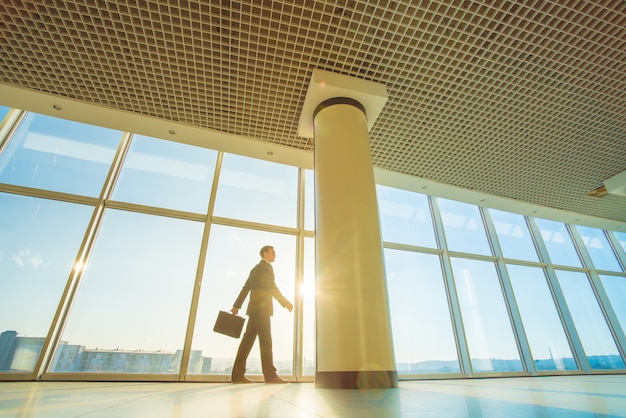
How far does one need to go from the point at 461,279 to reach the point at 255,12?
4.76 metres

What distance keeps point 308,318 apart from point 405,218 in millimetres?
2536

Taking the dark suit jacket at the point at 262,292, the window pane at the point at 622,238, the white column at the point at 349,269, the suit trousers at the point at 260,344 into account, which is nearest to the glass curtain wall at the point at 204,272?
the suit trousers at the point at 260,344

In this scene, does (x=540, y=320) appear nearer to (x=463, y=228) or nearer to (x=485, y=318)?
(x=485, y=318)

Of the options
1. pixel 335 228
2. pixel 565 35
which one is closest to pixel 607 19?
pixel 565 35

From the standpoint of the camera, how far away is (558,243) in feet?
20.4

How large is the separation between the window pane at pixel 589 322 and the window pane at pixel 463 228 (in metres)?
1.84

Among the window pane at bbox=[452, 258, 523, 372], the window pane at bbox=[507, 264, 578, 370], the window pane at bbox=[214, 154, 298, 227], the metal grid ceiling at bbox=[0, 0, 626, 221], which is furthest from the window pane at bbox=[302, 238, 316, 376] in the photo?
the window pane at bbox=[507, 264, 578, 370]

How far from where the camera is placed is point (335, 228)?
215 cm

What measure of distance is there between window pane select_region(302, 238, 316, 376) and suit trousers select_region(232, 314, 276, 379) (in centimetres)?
68

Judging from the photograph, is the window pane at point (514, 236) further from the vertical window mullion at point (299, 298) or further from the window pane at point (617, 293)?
the vertical window mullion at point (299, 298)

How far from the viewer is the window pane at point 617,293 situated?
5.98 m

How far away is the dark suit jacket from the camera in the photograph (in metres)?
2.79

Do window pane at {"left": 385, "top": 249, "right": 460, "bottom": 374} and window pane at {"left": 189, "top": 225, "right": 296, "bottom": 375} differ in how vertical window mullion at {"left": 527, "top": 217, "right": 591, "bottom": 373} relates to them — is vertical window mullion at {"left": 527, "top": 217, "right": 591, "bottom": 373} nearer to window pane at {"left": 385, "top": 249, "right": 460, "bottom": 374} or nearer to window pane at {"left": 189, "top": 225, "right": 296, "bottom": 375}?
window pane at {"left": 385, "top": 249, "right": 460, "bottom": 374}

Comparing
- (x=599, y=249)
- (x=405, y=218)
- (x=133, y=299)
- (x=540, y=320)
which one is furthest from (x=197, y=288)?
(x=599, y=249)
